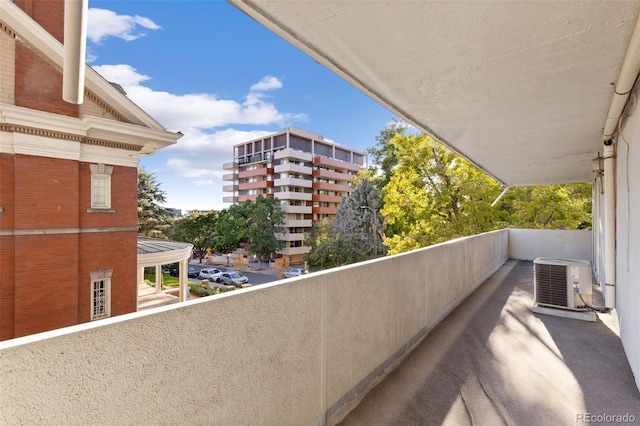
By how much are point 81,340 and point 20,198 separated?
9.95 m

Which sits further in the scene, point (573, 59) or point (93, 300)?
point (93, 300)

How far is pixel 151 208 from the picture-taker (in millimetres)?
29766

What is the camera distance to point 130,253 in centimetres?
1022

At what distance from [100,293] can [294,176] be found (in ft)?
109

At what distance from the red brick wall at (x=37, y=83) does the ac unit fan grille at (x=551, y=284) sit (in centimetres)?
1224

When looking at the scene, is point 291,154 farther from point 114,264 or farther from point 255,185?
point 114,264

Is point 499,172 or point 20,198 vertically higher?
point 499,172

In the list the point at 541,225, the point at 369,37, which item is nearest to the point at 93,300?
the point at 369,37

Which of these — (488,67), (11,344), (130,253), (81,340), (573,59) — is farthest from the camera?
(130,253)

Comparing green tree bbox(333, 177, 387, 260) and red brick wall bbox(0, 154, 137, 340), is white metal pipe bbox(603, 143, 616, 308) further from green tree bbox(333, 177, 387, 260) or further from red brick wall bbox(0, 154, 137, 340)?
green tree bbox(333, 177, 387, 260)

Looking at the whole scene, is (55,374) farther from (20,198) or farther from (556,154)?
(20,198)

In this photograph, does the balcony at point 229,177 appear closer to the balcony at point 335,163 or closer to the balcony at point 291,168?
the balcony at point 291,168

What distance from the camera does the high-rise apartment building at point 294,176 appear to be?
40562 millimetres

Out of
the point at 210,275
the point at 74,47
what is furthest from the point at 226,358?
the point at 210,275
